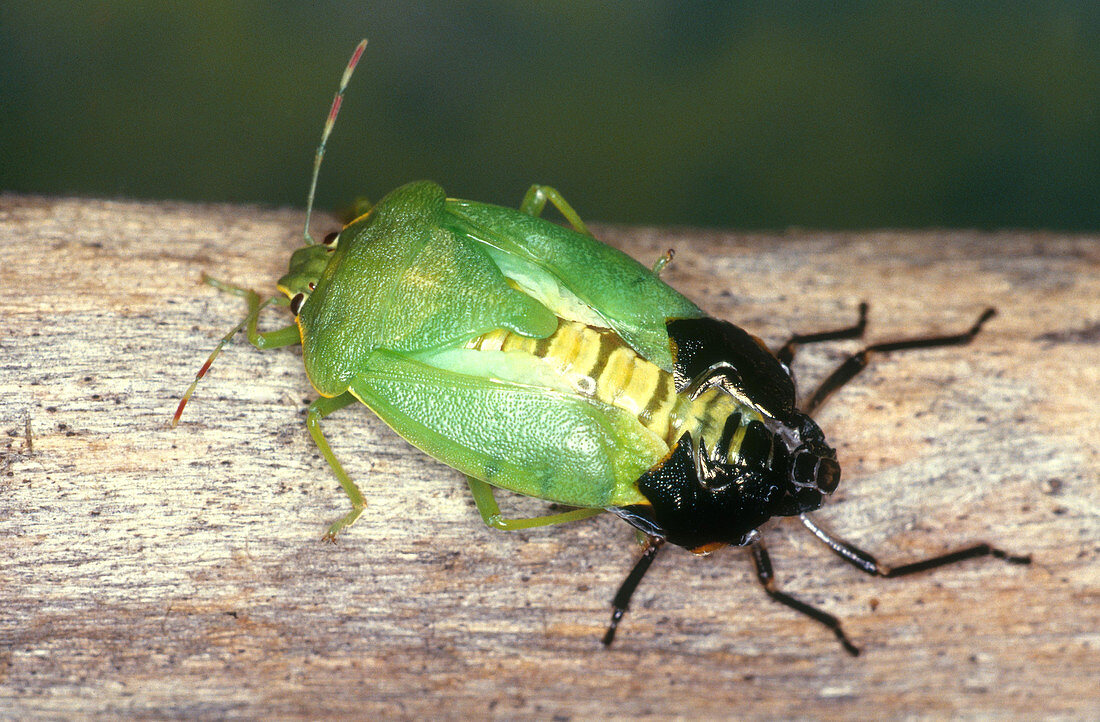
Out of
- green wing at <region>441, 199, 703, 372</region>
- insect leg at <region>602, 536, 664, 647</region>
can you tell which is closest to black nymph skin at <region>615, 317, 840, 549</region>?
green wing at <region>441, 199, 703, 372</region>

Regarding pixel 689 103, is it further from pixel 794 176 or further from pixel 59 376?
pixel 59 376

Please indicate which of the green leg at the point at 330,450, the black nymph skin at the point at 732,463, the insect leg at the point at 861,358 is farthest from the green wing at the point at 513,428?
the insect leg at the point at 861,358

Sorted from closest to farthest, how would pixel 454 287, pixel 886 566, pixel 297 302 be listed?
1. pixel 454 287
2. pixel 297 302
3. pixel 886 566

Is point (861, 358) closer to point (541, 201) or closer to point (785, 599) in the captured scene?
point (785, 599)

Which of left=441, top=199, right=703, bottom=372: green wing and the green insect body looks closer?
the green insect body

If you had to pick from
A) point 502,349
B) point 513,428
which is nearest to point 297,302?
point 502,349

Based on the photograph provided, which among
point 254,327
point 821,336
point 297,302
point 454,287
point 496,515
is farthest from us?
point 821,336

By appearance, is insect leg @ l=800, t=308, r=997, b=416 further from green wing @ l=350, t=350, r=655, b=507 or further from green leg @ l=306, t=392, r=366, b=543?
green leg @ l=306, t=392, r=366, b=543
